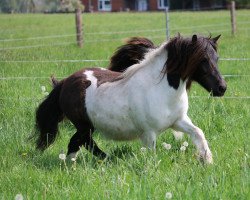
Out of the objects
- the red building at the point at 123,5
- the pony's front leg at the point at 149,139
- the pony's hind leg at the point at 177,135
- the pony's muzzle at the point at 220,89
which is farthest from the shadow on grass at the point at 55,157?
the red building at the point at 123,5

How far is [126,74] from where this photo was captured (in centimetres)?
545

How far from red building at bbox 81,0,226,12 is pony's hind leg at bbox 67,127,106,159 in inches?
2234

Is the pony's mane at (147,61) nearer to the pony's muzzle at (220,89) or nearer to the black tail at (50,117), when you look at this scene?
the pony's muzzle at (220,89)

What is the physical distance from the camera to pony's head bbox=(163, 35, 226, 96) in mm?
4971

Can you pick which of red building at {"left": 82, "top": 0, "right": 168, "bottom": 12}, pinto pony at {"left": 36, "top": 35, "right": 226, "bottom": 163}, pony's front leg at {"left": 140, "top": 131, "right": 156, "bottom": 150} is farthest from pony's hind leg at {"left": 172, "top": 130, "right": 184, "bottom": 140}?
red building at {"left": 82, "top": 0, "right": 168, "bottom": 12}

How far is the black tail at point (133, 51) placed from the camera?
615 centimetres

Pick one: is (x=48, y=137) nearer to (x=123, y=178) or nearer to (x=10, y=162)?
(x=10, y=162)

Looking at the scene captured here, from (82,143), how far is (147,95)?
962 millimetres

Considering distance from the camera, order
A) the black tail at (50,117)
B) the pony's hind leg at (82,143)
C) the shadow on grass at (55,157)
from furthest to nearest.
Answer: the black tail at (50,117)
the pony's hind leg at (82,143)
the shadow on grass at (55,157)

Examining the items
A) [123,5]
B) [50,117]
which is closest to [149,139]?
[50,117]

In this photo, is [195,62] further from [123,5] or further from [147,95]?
[123,5]

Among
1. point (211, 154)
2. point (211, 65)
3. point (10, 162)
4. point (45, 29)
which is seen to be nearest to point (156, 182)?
point (211, 154)

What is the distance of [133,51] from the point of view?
620 centimetres

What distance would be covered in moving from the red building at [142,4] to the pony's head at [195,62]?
57015 millimetres
